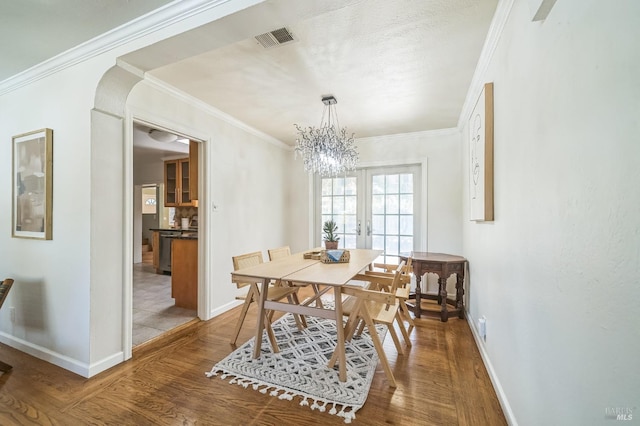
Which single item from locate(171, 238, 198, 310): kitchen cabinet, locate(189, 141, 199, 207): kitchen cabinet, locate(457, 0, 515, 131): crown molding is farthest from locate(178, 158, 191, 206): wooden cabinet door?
locate(457, 0, 515, 131): crown molding

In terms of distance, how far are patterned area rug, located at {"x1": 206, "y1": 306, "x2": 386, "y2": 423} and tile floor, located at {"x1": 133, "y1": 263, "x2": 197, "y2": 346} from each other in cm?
107

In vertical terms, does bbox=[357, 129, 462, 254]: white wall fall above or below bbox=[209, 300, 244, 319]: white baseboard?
above

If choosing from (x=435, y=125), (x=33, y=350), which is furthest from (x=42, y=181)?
(x=435, y=125)

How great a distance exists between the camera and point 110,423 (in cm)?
158

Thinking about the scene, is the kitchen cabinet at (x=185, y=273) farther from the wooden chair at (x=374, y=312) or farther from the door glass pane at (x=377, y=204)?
the door glass pane at (x=377, y=204)

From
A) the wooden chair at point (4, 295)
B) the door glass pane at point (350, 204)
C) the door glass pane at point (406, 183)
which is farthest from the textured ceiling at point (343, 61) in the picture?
the wooden chair at point (4, 295)

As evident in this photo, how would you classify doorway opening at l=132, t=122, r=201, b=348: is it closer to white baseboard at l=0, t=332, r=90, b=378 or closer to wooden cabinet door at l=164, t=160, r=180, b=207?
wooden cabinet door at l=164, t=160, r=180, b=207

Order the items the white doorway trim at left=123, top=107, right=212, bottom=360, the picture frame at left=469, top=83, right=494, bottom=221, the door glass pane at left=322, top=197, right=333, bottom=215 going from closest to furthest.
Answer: the picture frame at left=469, top=83, right=494, bottom=221 < the white doorway trim at left=123, top=107, right=212, bottom=360 < the door glass pane at left=322, top=197, right=333, bottom=215

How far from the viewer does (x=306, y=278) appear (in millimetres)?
2006

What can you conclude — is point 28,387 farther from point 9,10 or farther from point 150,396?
point 9,10

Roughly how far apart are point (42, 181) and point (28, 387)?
1569 mm

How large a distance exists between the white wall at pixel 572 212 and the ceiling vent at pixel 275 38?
133 centimetres

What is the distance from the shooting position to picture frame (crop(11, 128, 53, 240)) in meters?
2.21

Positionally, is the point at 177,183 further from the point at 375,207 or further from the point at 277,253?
the point at 375,207
